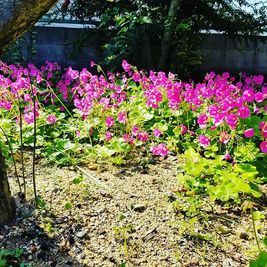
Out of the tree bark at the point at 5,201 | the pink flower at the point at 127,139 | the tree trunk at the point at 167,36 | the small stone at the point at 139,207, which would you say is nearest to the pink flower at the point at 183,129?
the pink flower at the point at 127,139

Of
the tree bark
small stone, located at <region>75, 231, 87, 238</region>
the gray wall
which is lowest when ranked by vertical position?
small stone, located at <region>75, 231, 87, 238</region>

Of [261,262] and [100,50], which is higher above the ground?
[100,50]

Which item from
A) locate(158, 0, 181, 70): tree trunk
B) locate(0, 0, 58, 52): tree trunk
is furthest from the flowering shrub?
locate(158, 0, 181, 70): tree trunk

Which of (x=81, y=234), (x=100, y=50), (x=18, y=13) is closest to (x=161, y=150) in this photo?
(x=81, y=234)

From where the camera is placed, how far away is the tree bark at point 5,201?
7.41 ft

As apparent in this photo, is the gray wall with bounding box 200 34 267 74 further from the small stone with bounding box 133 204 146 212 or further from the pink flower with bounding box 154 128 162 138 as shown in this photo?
the small stone with bounding box 133 204 146 212

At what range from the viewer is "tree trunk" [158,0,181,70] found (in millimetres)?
6205

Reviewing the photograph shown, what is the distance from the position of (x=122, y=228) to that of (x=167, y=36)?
4512 mm

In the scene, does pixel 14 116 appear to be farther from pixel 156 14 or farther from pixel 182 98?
pixel 156 14

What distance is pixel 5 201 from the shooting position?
7.57ft

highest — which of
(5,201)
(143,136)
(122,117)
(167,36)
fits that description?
(167,36)

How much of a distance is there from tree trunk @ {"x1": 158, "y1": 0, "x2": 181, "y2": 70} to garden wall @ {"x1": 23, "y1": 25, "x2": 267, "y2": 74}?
0.91 m

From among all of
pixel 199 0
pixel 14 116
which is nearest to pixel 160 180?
pixel 14 116

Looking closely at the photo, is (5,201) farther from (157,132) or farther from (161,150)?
(157,132)
